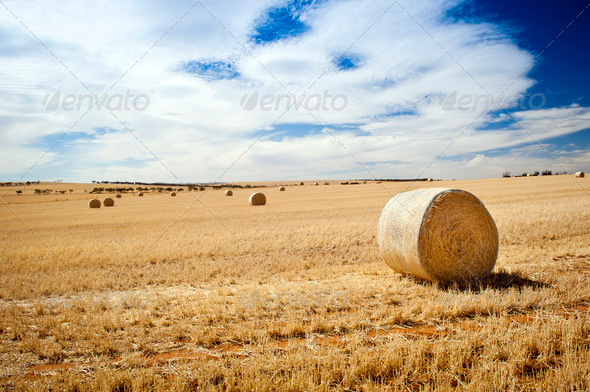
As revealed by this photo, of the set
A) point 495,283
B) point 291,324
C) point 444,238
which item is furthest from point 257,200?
point 291,324

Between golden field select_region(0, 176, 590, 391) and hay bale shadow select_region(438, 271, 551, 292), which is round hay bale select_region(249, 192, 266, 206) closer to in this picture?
golden field select_region(0, 176, 590, 391)

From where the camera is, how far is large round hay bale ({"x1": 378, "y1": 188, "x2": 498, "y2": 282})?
7316 mm

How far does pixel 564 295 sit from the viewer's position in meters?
5.97

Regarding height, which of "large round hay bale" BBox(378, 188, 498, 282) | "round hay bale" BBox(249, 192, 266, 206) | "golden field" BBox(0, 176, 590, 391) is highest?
"round hay bale" BBox(249, 192, 266, 206)

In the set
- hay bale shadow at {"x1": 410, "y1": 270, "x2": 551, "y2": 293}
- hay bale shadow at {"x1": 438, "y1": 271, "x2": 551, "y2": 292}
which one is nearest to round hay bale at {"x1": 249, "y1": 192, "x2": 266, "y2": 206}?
hay bale shadow at {"x1": 410, "y1": 270, "x2": 551, "y2": 293}

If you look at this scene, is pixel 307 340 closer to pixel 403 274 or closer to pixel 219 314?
pixel 219 314

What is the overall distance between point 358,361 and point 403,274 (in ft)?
15.1

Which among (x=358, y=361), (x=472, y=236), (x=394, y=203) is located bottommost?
(x=358, y=361)

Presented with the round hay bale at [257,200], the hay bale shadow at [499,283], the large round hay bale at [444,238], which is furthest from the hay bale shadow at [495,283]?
the round hay bale at [257,200]

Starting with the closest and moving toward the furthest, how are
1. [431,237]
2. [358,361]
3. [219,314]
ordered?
[358,361] → [219,314] → [431,237]

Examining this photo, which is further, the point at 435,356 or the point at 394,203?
the point at 394,203

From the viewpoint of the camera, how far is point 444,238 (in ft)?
24.4

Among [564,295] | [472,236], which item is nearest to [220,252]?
[472,236]

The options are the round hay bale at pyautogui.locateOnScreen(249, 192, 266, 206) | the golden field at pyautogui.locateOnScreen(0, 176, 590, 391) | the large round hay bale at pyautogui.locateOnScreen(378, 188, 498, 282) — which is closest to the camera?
the golden field at pyautogui.locateOnScreen(0, 176, 590, 391)
